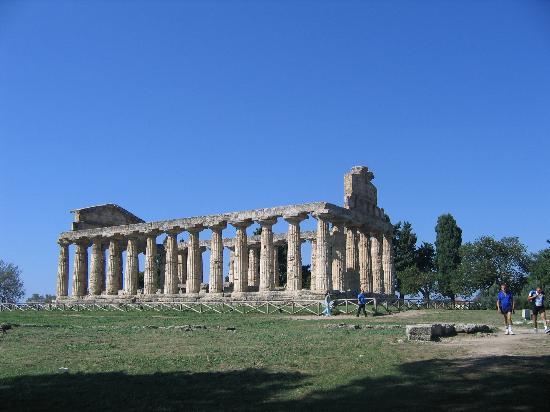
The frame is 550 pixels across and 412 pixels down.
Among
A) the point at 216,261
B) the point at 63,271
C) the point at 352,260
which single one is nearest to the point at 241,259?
the point at 216,261

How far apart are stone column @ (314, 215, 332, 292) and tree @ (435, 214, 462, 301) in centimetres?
2835

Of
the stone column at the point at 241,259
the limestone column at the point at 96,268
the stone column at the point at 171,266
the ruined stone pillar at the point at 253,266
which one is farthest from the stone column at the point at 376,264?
the limestone column at the point at 96,268

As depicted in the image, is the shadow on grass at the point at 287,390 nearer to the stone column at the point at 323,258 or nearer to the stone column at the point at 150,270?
the stone column at the point at 323,258

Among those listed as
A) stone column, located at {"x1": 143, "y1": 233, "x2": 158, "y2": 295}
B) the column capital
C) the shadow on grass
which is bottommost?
the shadow on grass

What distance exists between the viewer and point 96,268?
64.2m

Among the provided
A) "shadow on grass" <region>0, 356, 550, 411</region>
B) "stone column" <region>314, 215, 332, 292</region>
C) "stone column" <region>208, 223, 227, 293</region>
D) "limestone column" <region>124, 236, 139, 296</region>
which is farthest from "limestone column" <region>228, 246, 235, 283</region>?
"shadow on grass" <region>0, 356, 550, 411</region>

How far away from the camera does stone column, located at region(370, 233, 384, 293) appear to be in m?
53.2

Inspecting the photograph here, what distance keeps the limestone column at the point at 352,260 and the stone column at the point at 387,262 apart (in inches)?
166

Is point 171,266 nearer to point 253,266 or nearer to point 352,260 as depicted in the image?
point 253,266

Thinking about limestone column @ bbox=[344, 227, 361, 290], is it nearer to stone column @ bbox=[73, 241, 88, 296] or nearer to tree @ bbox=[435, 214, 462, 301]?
tree @ bbox=[435, 214, 462, 301]

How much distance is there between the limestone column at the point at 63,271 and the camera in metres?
66.2

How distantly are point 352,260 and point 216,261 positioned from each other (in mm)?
12474

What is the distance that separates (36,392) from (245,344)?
8.11 metres

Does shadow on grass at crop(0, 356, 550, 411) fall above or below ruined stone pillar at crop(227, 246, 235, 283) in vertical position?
below
